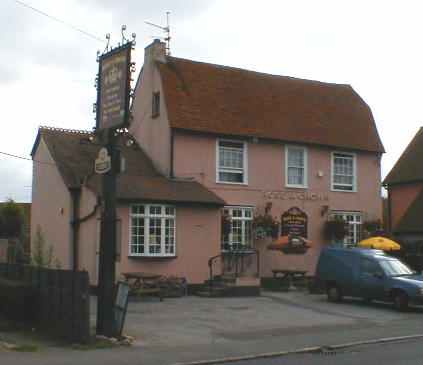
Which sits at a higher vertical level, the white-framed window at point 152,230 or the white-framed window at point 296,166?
the white-framed window at point 296,166

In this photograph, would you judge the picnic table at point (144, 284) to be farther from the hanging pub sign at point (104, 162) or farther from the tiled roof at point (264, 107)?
the hanging pub sign at point (104, 162)

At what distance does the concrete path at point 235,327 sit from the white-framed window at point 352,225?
6424 mm

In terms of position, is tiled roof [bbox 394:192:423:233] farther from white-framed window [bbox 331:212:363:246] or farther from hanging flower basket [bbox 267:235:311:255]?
hanging flower basket [bbox 267:235:311:255]

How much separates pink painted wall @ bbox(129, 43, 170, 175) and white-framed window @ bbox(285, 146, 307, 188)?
534 centimetres

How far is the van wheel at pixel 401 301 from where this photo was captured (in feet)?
68.7

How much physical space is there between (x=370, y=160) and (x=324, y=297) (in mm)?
9171

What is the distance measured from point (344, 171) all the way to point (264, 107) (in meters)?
4.63

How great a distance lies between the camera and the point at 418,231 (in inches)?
1377

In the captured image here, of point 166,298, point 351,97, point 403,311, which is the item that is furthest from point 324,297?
point 351,97

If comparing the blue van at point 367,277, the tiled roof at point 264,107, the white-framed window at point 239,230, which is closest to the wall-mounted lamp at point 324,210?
the tiled roof at point 264,107

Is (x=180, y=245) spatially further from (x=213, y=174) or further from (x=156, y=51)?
(x=156, y=51)

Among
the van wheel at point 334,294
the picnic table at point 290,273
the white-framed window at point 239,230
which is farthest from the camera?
the white-framed window at point 239,230

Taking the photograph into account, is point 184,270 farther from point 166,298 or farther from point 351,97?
point 351,97

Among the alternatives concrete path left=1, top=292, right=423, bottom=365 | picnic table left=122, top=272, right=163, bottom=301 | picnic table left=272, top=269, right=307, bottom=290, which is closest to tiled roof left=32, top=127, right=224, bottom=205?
picnic table left=122, top=272, right=163, bottom=301
